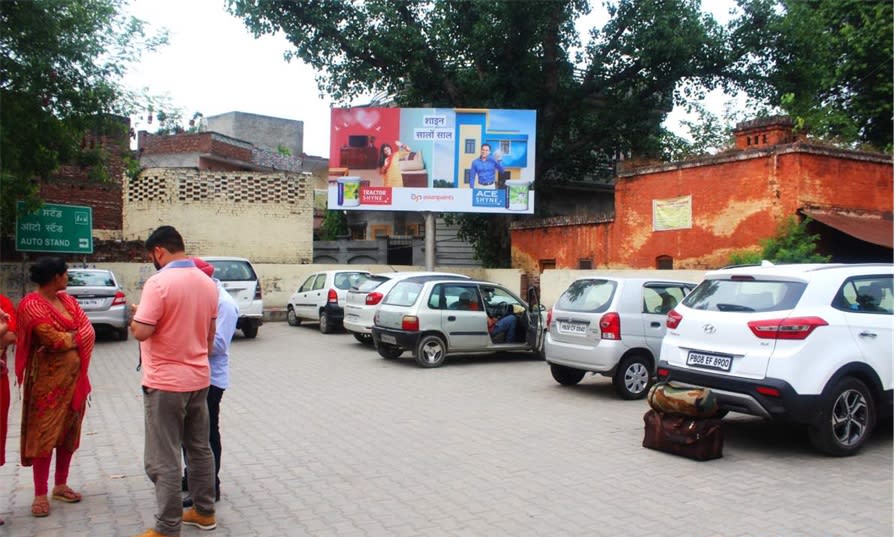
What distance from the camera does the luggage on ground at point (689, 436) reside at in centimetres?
672

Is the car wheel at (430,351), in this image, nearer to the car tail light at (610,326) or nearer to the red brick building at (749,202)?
the car tail light at (610,326)

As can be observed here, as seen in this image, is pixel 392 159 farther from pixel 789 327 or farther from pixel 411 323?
pixel 789 327

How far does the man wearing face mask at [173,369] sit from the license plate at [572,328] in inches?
242

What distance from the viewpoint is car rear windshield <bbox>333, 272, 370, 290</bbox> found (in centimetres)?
1840

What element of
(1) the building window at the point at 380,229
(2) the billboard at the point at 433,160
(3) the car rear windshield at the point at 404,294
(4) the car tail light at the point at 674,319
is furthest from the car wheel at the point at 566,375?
(1) the building window at the point at 380,229

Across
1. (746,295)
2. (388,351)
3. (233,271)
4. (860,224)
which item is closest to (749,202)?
(860,224)

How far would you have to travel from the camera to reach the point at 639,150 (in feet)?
91.2

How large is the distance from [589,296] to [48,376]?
6910mm

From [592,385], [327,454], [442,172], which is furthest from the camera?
[442,172]

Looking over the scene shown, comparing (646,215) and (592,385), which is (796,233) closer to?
(646,215)

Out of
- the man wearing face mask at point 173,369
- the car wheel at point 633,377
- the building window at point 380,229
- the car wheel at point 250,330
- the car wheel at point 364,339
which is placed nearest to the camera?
the man wearing face mask at point 173,369

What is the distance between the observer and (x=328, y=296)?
18391 mm

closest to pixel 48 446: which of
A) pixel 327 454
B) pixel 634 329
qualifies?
pixel 327 454

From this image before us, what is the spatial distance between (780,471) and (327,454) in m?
4.06
